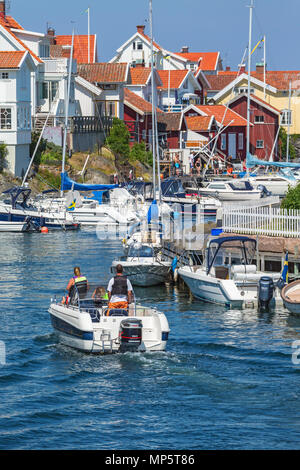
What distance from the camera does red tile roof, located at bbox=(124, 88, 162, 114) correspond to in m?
85.7

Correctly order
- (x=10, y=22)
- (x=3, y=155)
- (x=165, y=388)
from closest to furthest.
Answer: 1. (x=165, y=388)
2. (x=3, y=155)
3. (x=10, y=22)

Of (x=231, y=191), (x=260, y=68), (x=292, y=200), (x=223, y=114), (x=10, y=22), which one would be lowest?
(x=292, y=200)

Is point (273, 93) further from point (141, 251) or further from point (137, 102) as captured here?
point (141, 251)

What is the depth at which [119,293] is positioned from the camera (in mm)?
24344

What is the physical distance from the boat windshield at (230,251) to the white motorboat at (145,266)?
3.26 m

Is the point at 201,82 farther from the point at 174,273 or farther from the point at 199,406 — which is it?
the point at 199,406

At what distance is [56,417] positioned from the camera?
1970 centimetres

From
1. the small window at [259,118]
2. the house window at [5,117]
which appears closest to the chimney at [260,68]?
the small window at [259,118]

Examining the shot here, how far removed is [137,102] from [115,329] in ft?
216

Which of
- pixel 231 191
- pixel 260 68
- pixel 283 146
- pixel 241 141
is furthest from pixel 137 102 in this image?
pixel 260 68

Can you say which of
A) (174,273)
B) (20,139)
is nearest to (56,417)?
(174,273)

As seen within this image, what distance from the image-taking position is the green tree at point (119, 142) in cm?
7638

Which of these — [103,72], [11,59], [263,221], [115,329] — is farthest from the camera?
[103,72]
